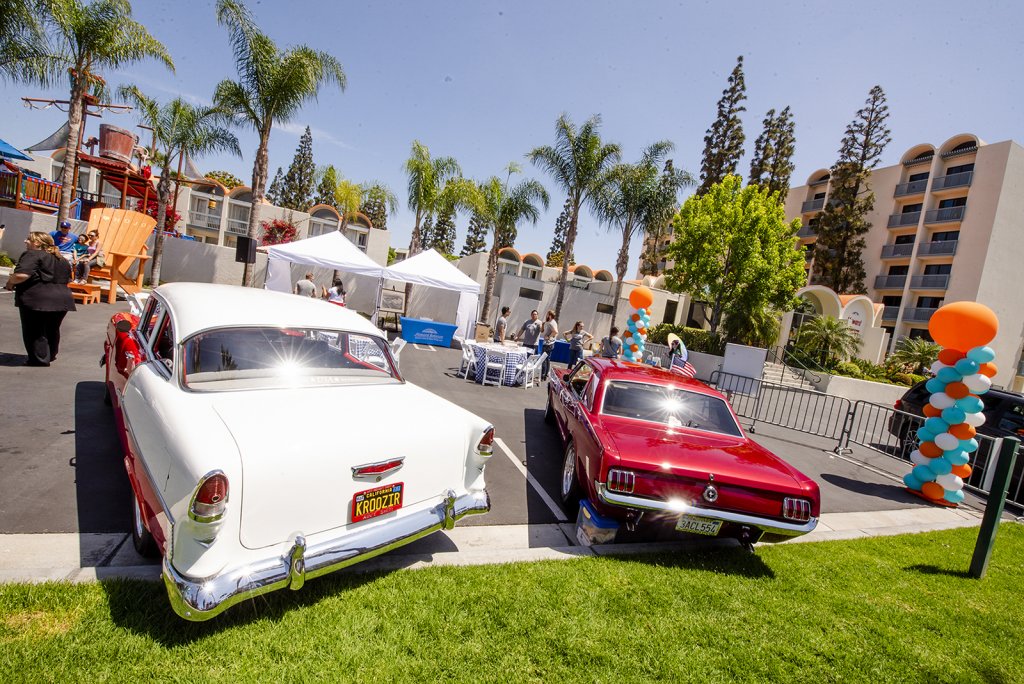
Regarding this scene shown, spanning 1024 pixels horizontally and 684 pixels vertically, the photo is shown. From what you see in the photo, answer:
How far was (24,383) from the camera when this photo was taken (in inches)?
245

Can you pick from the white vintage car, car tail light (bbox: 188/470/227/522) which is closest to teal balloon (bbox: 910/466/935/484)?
the white vintage car

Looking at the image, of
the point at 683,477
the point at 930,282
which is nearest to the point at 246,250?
the point at 683,477

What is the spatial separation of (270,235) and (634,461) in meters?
34.1

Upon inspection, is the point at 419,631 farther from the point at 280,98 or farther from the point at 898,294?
the point at 898,294

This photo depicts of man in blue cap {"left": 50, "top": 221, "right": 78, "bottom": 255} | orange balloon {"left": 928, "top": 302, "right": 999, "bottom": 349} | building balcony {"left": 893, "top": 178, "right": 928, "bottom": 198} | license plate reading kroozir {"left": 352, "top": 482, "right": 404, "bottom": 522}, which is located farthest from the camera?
building balcony {"left": 893, "top": 178, "right": 928, "bottom": 198}

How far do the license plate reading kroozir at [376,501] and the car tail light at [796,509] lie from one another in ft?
9.73

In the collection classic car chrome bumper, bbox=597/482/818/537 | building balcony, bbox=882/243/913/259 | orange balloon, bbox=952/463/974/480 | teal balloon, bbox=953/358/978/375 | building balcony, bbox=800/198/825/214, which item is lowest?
classic car chrome bumper, bbox=597/482/818/537

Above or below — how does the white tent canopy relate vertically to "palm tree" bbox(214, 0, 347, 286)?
below

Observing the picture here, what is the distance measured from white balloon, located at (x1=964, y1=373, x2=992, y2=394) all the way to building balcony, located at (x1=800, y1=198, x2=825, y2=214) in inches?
1565

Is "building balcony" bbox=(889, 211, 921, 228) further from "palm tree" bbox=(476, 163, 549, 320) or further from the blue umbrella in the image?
the blue umbrella

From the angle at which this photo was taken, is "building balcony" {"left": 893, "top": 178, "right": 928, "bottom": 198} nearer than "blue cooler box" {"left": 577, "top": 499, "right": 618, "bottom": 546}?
No

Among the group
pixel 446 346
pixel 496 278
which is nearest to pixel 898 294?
pixel 496 278

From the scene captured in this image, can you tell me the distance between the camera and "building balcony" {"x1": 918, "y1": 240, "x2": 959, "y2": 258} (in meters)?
32.9

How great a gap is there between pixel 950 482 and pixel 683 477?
5714 mm
